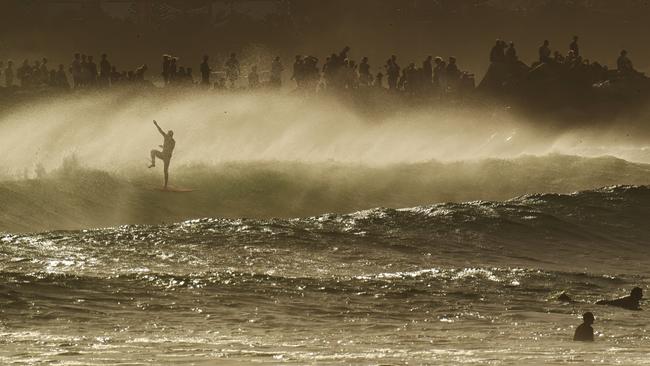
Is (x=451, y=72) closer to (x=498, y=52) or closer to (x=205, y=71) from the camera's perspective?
(x=498, y=52)

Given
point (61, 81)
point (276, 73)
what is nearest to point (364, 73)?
point (276, 73)

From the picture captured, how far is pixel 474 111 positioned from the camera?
147ft

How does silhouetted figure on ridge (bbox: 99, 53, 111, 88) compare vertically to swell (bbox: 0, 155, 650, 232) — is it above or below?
above

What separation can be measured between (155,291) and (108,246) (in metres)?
4.36

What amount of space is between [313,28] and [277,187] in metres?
37.1

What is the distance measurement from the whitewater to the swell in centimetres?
9

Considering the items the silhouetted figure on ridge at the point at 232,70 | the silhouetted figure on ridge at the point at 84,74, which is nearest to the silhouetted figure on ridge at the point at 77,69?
the silhouetted figure on ridge at the point at 84,74

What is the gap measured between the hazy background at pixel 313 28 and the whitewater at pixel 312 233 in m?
23.3

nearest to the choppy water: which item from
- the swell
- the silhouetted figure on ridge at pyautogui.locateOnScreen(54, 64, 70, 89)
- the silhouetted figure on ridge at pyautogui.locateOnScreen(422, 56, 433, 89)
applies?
the swell

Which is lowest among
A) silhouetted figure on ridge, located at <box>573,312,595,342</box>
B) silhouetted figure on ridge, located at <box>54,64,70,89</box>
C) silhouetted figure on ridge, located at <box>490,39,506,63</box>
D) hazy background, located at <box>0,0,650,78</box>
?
silhouetted figure on ridge, located at <box>573,312,595,342</box>

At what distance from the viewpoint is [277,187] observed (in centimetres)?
3584

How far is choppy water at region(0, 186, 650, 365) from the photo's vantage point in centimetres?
1612

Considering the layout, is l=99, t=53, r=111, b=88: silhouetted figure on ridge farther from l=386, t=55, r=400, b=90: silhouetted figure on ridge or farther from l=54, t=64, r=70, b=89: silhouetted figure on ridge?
l=386, t=55, r=400, b=90: silhouetted figure on ridge

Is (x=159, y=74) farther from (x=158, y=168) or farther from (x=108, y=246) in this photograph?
(x=108, y=246)
